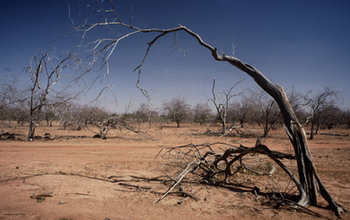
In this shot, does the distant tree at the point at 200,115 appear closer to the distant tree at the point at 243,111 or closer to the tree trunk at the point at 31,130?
the distant tree at the point at 243,111

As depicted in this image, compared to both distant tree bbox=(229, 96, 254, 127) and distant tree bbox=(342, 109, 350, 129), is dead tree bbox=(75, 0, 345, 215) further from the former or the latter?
distant tree bbox=(342, 109, 350, 129)

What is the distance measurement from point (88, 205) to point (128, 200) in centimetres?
68

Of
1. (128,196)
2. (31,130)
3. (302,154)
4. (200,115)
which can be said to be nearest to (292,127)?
(302,154)

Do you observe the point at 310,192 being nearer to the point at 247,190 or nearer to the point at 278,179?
the point at 247,190

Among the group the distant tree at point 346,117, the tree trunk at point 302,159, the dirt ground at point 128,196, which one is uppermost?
the distant tree at point 346,117

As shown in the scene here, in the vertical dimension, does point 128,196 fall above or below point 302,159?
below

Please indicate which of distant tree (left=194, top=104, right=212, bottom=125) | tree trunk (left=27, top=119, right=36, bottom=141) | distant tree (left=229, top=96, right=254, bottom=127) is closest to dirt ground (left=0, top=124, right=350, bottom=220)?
tree trunk (left=27, top=119, right=36, bottom=141)

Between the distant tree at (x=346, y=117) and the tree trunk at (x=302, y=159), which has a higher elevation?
the distant tree at (x=346, y=117)

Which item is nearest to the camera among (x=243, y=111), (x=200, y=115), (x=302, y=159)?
(x=302, y=159)

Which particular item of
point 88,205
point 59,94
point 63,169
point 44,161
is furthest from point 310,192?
point 59,94

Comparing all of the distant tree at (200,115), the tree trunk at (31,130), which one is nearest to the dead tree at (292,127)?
the tree trunk at (31,130)

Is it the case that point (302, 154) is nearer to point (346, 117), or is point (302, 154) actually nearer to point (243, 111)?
point (243, 111)

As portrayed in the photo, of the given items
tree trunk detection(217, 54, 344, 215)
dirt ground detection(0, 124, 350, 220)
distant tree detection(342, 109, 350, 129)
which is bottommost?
dirt ground detection(0, 124, 350, 220)

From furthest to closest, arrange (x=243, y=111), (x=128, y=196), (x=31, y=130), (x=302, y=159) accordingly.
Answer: (x=243, y=111)
(x=31, y=130)
(x=128, y=196)
(x=302, y=159)
